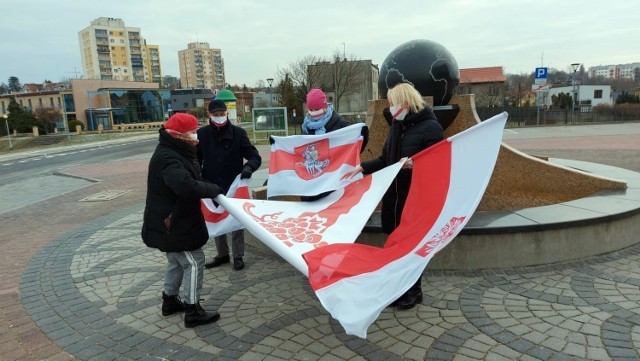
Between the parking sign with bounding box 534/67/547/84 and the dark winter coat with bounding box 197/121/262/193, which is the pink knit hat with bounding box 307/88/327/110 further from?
the parking sign with bounding box 534/67/547/84

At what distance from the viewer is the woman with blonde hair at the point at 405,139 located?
3982 millimetres

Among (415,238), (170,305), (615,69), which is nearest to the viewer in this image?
(415,238)

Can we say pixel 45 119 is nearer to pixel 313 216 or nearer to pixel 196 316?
pixel 196 316

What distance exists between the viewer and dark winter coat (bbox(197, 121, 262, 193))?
5.30 metres

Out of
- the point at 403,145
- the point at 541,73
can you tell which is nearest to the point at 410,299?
the point at 403,145

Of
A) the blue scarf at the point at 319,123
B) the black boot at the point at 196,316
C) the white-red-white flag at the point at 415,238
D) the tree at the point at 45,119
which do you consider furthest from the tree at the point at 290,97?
the white-red-white flag at the point at 415,238

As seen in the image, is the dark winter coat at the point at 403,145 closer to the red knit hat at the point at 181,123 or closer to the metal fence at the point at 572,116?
the red knit hat at the point at 181,123

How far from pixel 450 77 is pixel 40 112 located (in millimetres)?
82717

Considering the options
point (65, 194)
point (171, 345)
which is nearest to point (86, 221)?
point (65, 194)

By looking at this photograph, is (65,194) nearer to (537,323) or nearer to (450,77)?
(450,77)

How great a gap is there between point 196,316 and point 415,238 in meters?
2.20

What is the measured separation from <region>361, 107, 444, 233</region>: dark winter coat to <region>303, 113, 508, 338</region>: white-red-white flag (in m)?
0.14

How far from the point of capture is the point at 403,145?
13.5ft

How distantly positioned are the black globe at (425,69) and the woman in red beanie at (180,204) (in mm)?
3178
